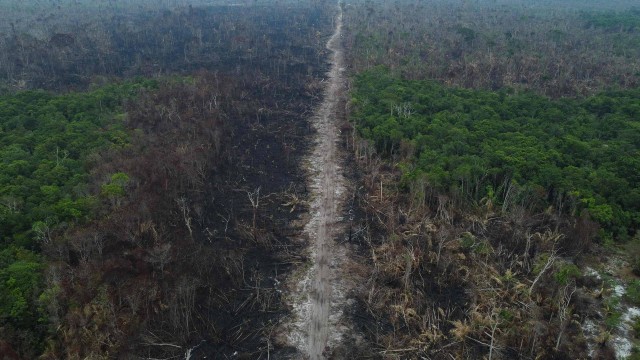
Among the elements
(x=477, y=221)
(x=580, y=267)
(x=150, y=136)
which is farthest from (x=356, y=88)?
(x=580, y=267)

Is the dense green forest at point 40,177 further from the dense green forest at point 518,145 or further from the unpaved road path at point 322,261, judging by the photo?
the dense green forest at point 518,145

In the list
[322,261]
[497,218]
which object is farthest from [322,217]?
[497,218]

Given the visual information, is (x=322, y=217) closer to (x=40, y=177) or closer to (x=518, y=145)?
(x=518, y=145)

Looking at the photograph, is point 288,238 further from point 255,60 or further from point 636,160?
point 255,60

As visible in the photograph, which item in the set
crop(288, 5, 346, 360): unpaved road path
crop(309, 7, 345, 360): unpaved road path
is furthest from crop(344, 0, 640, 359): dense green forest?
crop(309, 7, 345, 360): unpaved road path

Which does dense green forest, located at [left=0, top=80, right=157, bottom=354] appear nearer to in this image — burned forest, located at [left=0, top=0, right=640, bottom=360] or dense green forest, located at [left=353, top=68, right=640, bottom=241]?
burned forest, located at [left=0, top=0, right=640, bottom=360]
